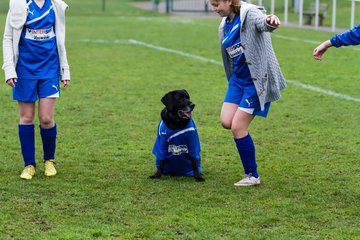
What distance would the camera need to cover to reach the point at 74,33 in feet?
79.6

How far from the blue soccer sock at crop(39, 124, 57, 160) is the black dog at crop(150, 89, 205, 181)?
3.14 ft

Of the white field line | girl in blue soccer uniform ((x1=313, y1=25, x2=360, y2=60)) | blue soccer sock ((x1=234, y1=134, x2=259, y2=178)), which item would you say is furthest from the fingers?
the white field line

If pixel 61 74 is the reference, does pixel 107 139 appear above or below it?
below

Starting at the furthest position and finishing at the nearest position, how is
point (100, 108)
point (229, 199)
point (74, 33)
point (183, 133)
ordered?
point (74, 33)
point (100, 108)
point (183, 133)
point (229, 199)

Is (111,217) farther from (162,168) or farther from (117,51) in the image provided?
(117,51)

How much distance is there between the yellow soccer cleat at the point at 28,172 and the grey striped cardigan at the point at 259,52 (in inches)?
86.7

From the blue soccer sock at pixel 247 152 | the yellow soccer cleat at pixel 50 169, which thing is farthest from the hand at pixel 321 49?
the yellow soccer cleat at pixel 50 169

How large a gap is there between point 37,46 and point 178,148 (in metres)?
1.54

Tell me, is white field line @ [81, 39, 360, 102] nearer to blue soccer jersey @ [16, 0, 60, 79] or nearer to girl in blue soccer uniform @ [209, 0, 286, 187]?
girl in blue soccer uniform @ [209, 0, 286, 187]

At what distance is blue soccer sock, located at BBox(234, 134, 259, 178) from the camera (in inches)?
301


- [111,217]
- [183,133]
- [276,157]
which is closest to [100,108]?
[276,157]

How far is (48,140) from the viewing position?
26.7ft

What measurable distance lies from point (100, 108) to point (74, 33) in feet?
40.5

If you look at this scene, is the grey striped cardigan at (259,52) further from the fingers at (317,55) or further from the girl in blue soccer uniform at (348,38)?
the girl in blue soccer uniform at (348,38)
